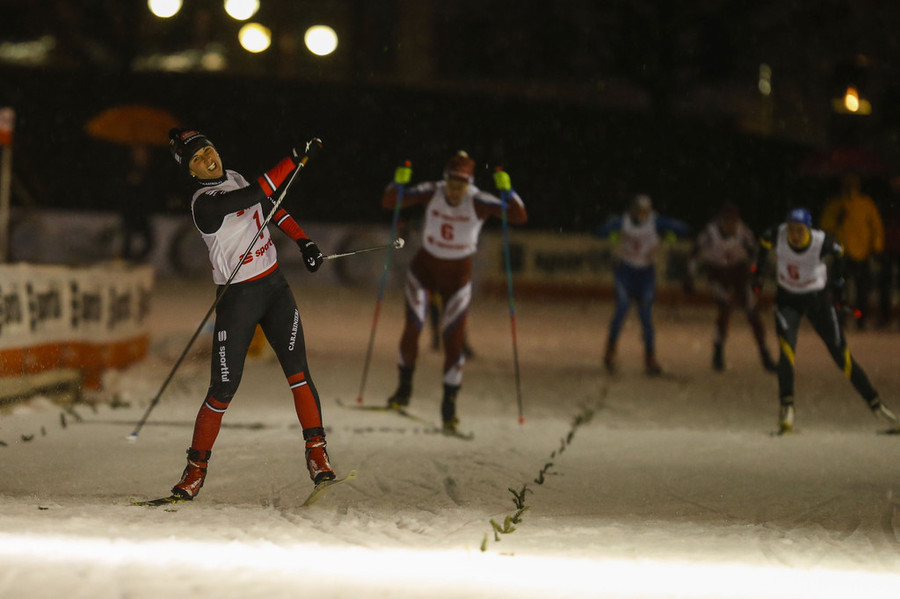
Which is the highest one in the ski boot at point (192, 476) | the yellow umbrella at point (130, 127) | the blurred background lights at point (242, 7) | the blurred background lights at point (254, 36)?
the blurred background lights at point (242, 7)

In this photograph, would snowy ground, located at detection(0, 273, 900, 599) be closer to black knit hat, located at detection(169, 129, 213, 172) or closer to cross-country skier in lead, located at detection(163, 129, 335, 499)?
cross-country skier in lead, located at detection(163, 129, 335, 499)

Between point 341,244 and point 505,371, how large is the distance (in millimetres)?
10364

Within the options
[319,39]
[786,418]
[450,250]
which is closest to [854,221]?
[786,418]

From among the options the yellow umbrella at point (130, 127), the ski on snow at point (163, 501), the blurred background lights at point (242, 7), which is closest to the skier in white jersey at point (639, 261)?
the blurred background lights at point (242, 7)

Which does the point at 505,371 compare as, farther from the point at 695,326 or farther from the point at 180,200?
the point at 180,200

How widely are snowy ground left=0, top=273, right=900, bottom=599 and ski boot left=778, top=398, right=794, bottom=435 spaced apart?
184 mm

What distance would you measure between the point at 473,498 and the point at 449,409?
7.37 ft

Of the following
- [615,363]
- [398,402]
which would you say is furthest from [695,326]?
[398,402]

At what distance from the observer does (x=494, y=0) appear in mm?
26594

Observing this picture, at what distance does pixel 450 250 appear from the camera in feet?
28.4

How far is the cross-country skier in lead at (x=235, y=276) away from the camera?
547 centimetres

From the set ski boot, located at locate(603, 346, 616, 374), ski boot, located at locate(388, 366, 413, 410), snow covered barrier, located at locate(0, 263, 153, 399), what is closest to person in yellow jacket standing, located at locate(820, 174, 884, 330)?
ski boot, located at locate(603, 346, 616, 374)

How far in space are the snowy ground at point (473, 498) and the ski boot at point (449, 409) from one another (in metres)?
0.26

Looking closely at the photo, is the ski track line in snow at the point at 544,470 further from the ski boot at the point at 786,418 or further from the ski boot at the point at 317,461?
the ski boot at the point at 786,418
